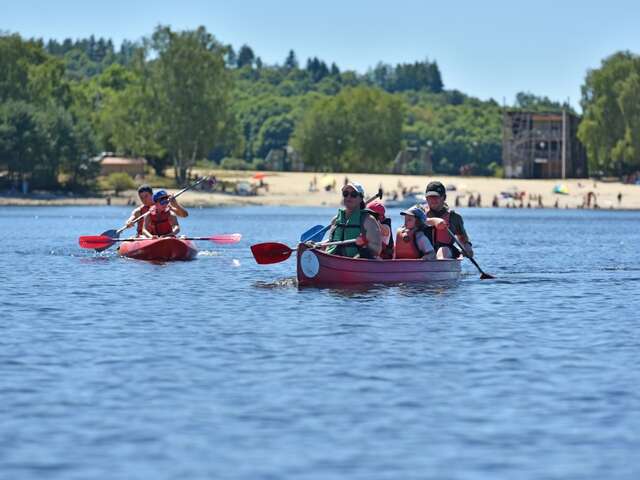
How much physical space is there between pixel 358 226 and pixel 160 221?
40.5 feet

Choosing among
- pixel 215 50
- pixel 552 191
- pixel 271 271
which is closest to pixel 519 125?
pixel 552 191

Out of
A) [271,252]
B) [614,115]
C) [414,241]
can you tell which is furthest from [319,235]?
[614,115]

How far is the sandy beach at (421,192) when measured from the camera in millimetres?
139375

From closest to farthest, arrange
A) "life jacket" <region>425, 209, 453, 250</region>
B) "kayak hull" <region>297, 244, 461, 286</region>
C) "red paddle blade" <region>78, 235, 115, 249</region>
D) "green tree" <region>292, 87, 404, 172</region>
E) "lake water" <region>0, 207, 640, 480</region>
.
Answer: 1. "lake water" <region>0, 207, 640, 480</region>
2. "kayak hull" <region>297, 244, 461, 286</region>
3. "life jacket" <region>425, 209, 453, 250</region>
4. "red paddle blade" <region>78, 235, 115, 249</region>
5. "green tree" <region>292, 87, 404, 172</region>

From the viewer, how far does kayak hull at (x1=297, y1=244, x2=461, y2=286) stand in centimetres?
2903

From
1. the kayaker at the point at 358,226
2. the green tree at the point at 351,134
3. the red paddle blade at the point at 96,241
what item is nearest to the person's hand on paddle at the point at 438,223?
the kayaker at the point at 358,226

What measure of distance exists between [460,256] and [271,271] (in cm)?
890

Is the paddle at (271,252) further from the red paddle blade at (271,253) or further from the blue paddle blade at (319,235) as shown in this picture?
the blue paddle blade at (319,235)

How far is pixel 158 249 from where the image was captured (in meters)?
39.8

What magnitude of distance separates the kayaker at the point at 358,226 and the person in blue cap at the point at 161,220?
10716 millimetres

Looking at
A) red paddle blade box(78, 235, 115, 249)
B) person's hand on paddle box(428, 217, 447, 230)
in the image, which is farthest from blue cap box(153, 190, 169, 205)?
person's hand on paddle box(428, 217, 447, 230)

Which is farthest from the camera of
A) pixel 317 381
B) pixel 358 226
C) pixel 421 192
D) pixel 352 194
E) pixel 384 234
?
pixel 421 192

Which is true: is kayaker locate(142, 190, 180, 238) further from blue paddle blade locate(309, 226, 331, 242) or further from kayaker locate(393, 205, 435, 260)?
kayaker locate(393, 205, 435, 260)

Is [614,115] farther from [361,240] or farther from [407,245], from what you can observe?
[361,240]
